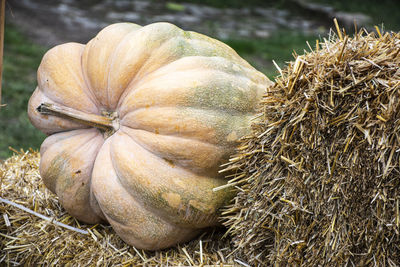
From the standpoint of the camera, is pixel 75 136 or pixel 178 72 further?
pixel 75 136

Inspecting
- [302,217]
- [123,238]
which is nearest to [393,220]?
[302,217]

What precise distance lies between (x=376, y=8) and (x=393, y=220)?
867 centimetres

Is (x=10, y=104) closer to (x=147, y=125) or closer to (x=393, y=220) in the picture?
(x=147, y=125)

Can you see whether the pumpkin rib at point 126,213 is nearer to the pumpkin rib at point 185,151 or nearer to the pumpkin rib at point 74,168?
the pumpkin rib at point 74,168

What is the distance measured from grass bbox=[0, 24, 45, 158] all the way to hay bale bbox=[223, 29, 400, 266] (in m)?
3.19

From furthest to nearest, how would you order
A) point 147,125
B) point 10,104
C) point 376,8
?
point 376,8, point 10,104, point 147,125

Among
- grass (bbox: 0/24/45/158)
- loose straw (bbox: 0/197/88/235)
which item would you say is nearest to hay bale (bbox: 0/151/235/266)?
loose straw (bbox: 0/197/88/235)

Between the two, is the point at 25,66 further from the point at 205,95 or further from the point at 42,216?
the point at 205,95

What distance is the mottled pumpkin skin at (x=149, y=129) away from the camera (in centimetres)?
236

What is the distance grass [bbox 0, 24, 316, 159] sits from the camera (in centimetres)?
492

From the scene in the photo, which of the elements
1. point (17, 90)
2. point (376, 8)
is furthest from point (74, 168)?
point (376, 8)

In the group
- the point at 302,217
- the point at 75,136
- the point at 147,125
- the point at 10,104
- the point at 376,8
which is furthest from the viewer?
the point at 376,8

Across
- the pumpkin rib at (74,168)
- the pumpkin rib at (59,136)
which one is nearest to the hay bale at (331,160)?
the pumpkin rib at (74,168)

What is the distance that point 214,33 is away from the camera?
7.73 meters
